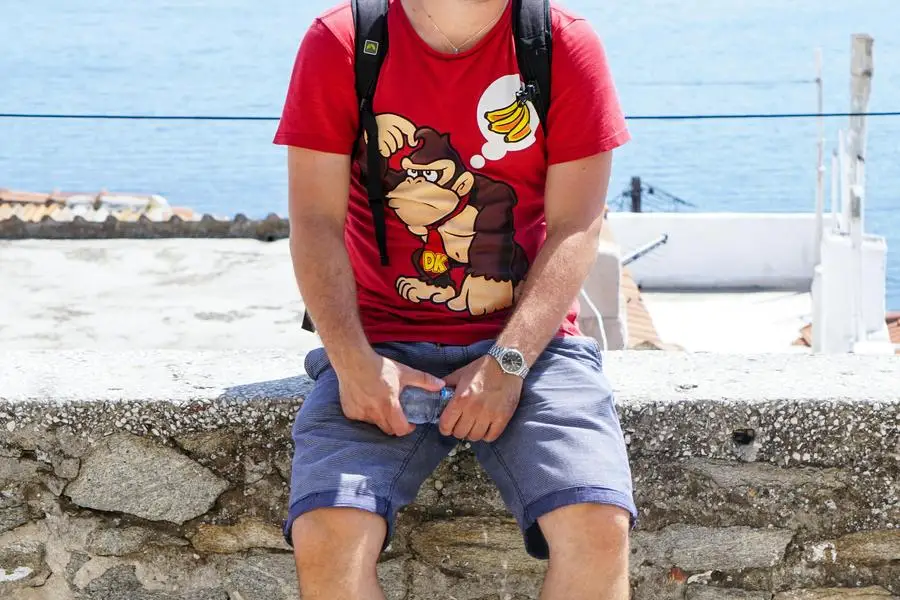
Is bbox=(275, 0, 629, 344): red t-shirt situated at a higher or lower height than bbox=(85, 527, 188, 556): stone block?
higher

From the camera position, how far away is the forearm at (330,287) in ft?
6.61

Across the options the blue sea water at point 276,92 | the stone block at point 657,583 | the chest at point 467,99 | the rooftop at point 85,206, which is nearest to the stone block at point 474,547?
the stone block at point 657,583

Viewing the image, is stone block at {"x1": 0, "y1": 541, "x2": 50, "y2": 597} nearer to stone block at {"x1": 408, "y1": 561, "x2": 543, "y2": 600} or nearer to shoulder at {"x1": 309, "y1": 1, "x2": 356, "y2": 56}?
stone block at {"x1": 408, "y1": 561, "x2": 543, "y2": 600}

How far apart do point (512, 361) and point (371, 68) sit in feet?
1.82

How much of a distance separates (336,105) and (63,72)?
58.3m

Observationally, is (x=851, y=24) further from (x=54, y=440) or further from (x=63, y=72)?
(x=54, y=440)

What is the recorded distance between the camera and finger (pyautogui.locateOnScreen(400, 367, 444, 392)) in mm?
1999

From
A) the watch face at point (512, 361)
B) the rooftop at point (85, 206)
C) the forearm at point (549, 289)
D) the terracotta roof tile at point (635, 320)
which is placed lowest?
the terracotta roof tile at point (635, 320)

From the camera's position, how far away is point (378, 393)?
1.95 m

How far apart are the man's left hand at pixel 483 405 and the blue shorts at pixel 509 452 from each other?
0.03m

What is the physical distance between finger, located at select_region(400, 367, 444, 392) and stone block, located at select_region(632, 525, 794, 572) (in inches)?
20.0

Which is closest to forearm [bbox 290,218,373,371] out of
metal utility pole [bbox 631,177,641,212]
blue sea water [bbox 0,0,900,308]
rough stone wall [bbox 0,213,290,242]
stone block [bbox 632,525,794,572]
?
stone block [bbox 632,525,794,572]

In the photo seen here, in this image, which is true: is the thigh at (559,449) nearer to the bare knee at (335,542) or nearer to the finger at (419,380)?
the finger at (419,380)

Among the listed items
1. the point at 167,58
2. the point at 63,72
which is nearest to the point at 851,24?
the point at 167,58
